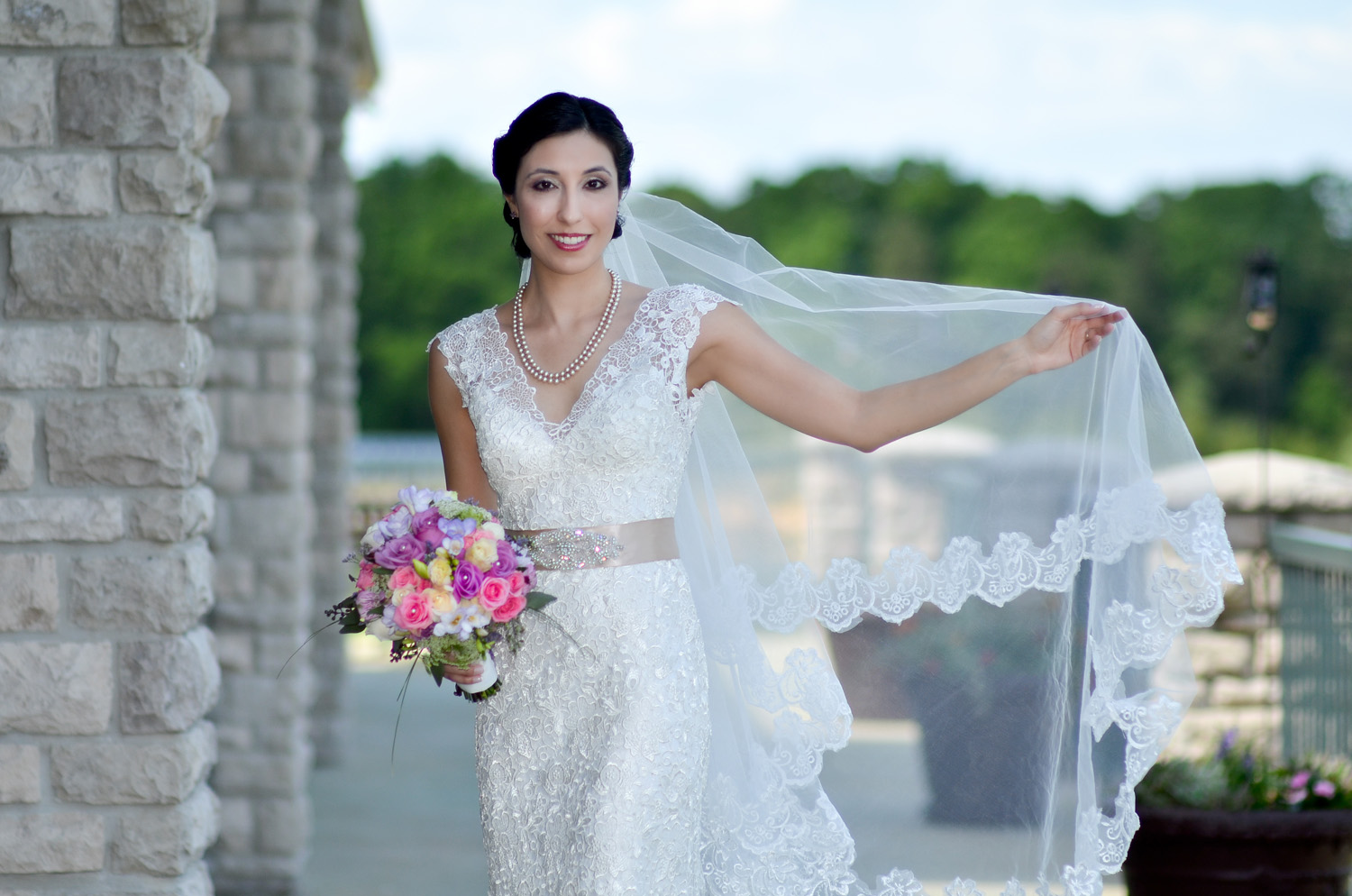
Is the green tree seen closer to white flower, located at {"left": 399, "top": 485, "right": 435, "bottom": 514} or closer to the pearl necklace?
the pearl necklace

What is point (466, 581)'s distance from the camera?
7.39 feet

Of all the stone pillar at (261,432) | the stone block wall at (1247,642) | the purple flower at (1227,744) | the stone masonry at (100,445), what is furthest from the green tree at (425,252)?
the stone masonry at (100,445)

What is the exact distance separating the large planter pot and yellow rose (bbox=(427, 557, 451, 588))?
264 centimetres

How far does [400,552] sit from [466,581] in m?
0.15

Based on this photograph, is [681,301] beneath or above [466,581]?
above

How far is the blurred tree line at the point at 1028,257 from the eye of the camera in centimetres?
3203

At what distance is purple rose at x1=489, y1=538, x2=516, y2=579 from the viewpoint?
7.52 feet

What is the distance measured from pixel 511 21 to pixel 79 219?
4355cm

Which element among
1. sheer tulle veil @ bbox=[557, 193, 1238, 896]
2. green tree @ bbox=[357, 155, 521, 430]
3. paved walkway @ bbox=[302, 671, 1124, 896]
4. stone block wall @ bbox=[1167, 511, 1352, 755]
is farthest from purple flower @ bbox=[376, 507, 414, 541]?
green tree @ bbox=[357, 155, 521, 430]

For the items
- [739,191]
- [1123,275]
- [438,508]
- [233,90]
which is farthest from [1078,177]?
[438,508]

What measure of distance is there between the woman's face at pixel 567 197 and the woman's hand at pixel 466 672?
80 cm

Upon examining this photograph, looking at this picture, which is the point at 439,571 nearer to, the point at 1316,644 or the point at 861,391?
the point at 861,391

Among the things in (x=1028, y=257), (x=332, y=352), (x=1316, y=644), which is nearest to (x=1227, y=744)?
(x=1316, y=644)

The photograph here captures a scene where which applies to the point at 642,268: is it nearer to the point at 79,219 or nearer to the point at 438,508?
the point at 438,508
